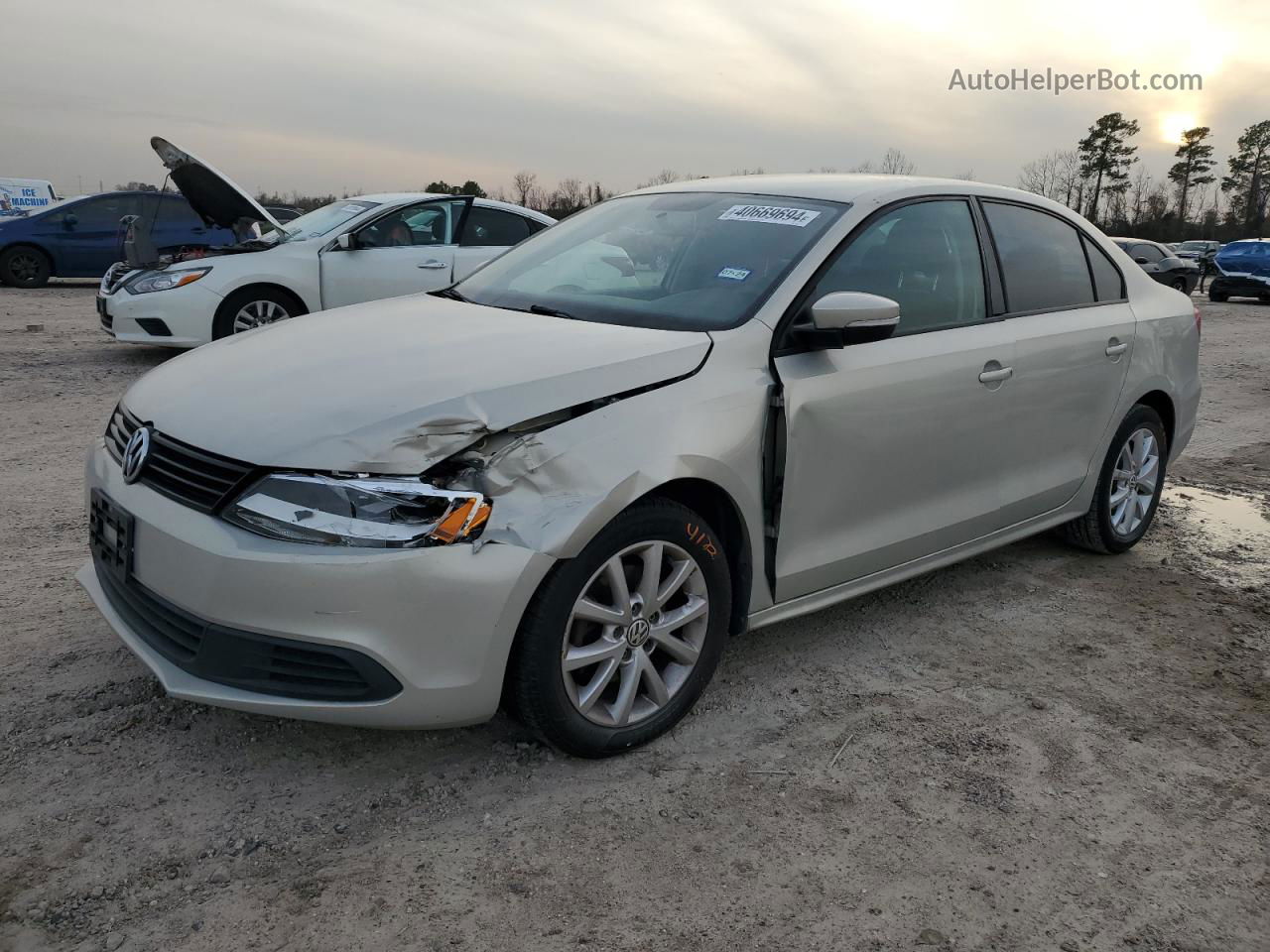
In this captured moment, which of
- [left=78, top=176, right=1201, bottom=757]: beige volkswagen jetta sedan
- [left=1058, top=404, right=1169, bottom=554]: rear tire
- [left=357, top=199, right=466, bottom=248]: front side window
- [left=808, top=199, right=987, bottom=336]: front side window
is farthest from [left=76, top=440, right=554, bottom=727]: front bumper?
[left=357, top=199, right=466, bottom=248]: front side window

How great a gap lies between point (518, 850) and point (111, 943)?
0.88 meters

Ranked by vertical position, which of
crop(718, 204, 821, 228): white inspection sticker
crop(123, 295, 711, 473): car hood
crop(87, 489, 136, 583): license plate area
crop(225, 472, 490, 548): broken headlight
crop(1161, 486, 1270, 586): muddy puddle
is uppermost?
crop(718, 204, 821, 228): white inspection sticker

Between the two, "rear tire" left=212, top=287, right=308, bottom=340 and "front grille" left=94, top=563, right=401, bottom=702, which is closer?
"front grille" left=94, top=563, right=401, bottom=702

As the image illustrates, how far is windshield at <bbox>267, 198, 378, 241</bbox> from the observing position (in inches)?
351

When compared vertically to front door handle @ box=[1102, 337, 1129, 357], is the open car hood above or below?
above

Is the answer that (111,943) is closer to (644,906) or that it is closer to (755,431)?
(644,906)

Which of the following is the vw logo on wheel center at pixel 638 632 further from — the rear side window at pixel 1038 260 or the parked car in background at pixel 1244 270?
the parked car in background at pixel 1244 270

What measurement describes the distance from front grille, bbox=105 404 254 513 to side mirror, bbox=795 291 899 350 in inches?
64.7

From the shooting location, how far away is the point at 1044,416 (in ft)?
13.5

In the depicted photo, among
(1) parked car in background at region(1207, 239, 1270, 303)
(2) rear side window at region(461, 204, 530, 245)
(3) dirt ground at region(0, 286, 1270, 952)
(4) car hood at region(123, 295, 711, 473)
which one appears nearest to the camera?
(3) dirt ground at region(0, 286, 1270, 952)

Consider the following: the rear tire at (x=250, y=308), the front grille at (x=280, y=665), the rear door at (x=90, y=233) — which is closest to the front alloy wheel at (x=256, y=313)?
the rear tire at (x=250, y=308)

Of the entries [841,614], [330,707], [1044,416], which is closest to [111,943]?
[330,707]

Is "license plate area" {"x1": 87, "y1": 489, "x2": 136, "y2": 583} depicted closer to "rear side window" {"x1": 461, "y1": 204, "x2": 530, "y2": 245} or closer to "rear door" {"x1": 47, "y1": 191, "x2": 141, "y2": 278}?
"rear side window" {"x1": 461, "y1": 204, "x2": 530, "y2": 245}

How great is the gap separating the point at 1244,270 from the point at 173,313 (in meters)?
23.5
